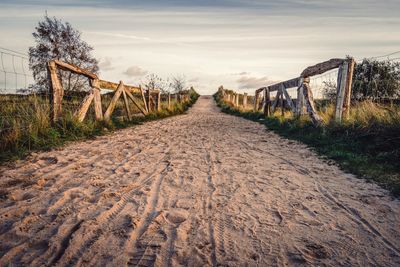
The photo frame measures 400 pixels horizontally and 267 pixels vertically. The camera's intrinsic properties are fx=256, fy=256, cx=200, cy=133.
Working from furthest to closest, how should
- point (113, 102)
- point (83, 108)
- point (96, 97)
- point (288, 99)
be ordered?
point (288, 99) < point (113, 102) < point (96, 97) < point (83, 108)

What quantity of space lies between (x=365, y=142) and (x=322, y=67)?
3.11 metres

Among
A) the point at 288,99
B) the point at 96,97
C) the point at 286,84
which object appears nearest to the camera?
the point at 96,97

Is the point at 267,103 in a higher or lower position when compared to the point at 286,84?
lower

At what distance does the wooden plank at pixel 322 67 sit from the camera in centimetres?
659

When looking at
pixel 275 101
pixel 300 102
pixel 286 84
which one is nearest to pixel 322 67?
pixel 300 102

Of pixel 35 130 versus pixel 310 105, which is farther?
pixel 310 105

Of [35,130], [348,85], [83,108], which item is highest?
[348,85]

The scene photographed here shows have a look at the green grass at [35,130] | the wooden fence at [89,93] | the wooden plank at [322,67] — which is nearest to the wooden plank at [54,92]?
the wooden fence at [89,93]

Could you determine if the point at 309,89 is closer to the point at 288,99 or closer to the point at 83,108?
the point at 288,99

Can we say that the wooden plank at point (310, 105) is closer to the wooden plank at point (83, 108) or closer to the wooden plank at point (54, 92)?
the wooden plank at point (83, 108)

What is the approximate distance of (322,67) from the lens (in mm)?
7242

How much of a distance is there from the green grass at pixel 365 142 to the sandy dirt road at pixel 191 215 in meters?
0.33

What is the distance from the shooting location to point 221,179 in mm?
3527

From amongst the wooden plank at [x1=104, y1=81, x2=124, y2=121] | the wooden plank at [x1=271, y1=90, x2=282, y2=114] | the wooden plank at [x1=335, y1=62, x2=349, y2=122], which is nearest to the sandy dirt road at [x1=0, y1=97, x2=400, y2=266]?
the wooden plank at [x1=335, y1=62, x2=349, y2=122]
